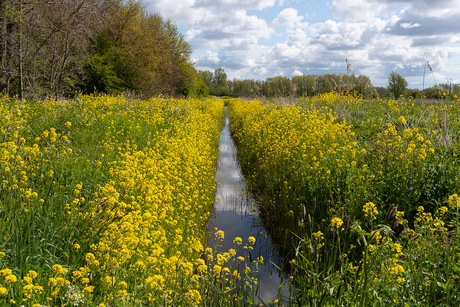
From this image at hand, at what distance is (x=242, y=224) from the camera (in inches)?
265

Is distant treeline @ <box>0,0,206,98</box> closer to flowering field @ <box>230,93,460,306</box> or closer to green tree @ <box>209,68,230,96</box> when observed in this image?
flowering field @ <box>230,93,460,306</box>

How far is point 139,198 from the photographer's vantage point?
381cm

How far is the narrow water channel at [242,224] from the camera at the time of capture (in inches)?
185

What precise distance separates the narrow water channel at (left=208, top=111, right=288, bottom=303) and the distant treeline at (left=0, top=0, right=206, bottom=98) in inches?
315

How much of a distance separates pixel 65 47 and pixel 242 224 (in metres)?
11.3

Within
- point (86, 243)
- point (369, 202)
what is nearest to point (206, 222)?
point (86, 243)

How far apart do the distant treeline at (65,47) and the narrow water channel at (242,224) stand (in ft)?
26.3

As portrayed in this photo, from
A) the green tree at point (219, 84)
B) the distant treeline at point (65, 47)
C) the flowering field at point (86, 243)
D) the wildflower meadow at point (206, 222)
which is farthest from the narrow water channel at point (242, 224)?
the green tree at point (219, 84)

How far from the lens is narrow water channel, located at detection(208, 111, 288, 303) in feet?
15.4

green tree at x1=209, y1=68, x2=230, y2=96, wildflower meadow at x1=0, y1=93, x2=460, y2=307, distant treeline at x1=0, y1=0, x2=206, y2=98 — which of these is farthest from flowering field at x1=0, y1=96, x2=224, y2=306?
green tree at x1=209, y1=68, x2=230, y2=96

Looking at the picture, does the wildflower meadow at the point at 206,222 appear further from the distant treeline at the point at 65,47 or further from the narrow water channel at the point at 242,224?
the distant treeline at the point at 65,47

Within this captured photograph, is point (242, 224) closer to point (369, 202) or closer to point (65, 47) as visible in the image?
point (369, 202)

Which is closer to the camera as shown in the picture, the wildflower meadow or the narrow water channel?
the wildflower meadow

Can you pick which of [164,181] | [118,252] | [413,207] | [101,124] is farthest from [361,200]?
[101,124]
